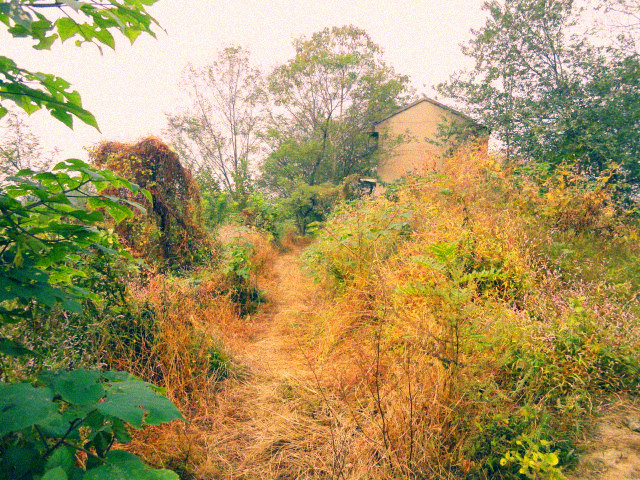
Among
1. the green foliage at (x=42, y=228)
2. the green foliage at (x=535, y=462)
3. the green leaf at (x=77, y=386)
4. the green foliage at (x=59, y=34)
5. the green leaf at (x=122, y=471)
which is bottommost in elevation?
the green foliage at (x=535, y=462)

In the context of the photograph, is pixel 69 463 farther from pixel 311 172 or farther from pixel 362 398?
pixel 311 172

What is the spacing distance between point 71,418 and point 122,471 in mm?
220

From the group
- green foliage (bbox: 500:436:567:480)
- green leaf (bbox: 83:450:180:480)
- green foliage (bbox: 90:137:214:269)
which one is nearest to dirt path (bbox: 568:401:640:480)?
green foliage (bbox: 500:436:567:480)

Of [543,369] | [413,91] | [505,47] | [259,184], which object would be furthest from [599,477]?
[413,91]

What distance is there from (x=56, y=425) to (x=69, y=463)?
0.20 metres

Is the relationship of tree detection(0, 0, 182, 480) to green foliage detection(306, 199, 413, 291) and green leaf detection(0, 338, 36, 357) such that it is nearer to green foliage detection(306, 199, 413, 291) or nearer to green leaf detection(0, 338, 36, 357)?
green leaf detection(0, 338, 36, 357)

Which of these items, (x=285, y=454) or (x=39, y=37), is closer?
(x=39, y=37)

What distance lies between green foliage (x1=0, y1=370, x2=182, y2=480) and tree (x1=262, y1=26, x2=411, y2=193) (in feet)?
55.5

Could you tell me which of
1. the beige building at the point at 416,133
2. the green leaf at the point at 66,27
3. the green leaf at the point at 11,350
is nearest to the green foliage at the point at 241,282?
the green leaf at the point at 11,350

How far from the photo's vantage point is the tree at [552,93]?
9.51 m

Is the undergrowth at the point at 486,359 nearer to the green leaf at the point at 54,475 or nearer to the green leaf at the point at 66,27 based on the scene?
the green leaf at the point at 54,475

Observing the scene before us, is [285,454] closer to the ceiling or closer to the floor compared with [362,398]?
closer to the floor

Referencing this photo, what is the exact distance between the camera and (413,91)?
2214 centimetres

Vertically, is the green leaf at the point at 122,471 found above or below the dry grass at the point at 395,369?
above
